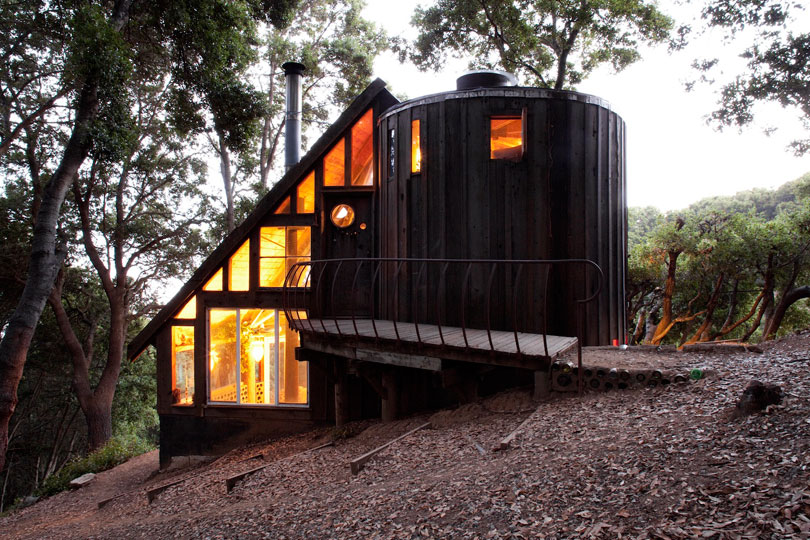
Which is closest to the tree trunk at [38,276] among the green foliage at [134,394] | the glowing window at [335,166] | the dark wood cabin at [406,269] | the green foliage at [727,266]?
the dark wood cabin at [406,269]

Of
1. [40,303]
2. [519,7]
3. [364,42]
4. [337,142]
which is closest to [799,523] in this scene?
[337,142]

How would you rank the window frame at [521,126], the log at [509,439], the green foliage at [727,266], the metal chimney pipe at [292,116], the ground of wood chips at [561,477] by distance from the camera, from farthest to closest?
the green foliage at [727,266], the metal chimney pipe at [292,116], the window frame at [521,126], the log at [509,439], the ground of wood chips at [561,477]

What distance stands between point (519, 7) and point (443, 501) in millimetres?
14100

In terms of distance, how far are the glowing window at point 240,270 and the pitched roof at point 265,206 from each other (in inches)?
5.5

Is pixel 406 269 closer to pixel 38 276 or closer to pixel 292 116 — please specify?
pixel 292 116

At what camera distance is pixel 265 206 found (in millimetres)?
8664

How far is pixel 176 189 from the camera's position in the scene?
14.7 meters

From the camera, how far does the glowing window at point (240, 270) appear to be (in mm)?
8852

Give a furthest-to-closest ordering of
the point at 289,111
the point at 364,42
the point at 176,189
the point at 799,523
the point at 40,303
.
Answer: the point at 364,42 < the point at 176,189 < the point at 289,111 < the point at 40,303 < the point at 799,523

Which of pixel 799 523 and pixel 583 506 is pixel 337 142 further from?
pixel 799 523

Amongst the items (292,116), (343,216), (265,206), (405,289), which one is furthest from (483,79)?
(292,116)

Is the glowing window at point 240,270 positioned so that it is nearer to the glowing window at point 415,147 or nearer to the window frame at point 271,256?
the window frame at point 271,256

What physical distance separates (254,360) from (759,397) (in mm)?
7784

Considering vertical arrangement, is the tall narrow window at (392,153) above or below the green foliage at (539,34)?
below
